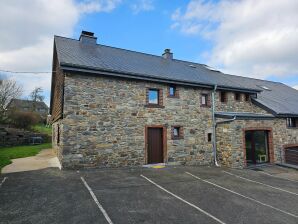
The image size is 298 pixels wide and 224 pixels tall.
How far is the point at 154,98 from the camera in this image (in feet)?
39.5

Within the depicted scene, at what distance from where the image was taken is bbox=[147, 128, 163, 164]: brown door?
11.5 m

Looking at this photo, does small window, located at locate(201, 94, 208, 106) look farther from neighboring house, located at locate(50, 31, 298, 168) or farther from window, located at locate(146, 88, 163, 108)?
window, located at locate(146, 88, 163, 108)

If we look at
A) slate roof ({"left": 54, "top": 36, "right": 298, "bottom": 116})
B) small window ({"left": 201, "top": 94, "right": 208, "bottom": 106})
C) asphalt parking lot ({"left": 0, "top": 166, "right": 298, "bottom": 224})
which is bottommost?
asphalt parking lot ({"left": 0, "top": 166, "right": 298, "bottom": 224})

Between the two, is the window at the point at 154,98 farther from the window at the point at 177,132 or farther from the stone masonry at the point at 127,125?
the window at the point at 177,132

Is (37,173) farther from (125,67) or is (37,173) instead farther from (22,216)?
(125,67)

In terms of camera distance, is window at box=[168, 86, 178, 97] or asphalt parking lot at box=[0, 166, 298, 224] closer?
asphalt parking lot at box=[0, 166, 298, 224]

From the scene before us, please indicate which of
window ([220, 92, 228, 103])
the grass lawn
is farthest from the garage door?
the grass lawn

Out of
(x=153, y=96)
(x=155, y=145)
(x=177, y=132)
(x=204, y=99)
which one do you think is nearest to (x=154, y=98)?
(x=153, y=96)

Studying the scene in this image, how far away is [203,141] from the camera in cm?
1311

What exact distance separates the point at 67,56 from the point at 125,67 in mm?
2990

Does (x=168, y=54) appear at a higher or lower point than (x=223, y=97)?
higher

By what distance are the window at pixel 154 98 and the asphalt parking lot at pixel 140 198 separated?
3.73 meters

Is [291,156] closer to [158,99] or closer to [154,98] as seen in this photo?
[158,99]

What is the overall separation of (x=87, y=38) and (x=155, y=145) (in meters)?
8.49
